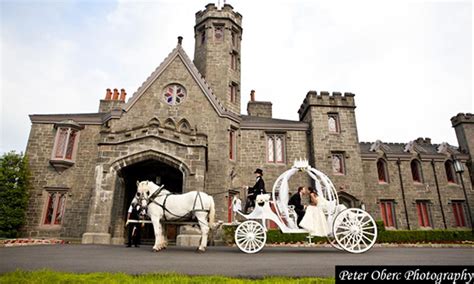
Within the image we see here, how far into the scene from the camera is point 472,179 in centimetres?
2309

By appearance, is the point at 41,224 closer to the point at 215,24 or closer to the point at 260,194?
the point at 260,194

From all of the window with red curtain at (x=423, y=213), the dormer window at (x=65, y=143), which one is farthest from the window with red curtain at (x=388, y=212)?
the dormer window at (x=65, y=143)

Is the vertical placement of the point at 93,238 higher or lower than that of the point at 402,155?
lower

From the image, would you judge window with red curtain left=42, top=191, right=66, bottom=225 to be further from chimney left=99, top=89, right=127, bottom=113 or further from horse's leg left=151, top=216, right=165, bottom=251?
horse's leg left=151, top=216, right=165, bottom=251

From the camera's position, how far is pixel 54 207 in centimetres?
1731

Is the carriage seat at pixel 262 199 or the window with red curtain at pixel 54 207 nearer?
the carriage seat at pixel 262 199

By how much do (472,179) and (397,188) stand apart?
7.65m

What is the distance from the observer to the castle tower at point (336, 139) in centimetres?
1892

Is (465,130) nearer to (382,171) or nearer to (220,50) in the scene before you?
(382,171)

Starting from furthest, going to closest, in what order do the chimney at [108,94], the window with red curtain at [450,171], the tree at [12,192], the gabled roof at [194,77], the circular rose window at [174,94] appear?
the chimney at [108,94]
the window with red curtain at [450,171]
the circular rose window at [174,94]
the gabled roof at [194,77]
the tree at [12,192]

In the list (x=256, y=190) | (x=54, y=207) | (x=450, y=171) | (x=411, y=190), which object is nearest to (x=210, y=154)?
(x=256, y=190)

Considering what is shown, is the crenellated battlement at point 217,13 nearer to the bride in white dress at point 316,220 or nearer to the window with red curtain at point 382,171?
the window with red curtain at point 382,171

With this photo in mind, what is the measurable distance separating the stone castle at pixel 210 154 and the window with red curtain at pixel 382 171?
0.10m

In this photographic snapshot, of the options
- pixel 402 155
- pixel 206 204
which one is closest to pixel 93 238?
pixel 206 204
